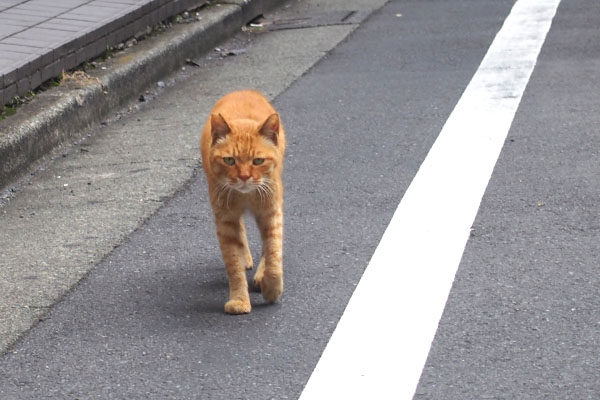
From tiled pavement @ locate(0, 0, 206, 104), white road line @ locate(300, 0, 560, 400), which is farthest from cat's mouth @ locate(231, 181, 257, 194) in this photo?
tiled pavement @ locate(0, 0, 206, 104)

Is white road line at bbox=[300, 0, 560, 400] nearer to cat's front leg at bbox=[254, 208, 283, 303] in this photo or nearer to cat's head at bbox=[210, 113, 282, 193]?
cat's front leg at bbox=[254, 208, 283, 303]

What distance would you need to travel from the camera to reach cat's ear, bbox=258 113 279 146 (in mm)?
4398

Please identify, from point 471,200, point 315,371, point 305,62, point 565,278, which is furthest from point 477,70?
point 315,371

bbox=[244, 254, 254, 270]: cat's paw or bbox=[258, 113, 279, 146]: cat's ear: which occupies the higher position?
bbox=[258, 113, 279, 146]: cat's ear

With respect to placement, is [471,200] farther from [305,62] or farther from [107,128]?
[305,62]

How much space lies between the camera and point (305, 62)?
8.87 metres

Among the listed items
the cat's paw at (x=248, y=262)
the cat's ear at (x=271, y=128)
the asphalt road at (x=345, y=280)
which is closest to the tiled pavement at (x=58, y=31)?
the asphalt road at (x=345, y=280)

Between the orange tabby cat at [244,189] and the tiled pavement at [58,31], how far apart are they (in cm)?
273

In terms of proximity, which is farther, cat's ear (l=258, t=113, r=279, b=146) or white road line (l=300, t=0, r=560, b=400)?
cat's ear (l=258, t=113, r=279, b=146)

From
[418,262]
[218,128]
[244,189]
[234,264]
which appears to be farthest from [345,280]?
[218,128]

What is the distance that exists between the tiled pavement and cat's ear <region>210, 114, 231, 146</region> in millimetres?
2799

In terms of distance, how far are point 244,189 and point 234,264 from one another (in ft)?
1.13

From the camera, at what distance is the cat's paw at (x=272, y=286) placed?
14.5ft

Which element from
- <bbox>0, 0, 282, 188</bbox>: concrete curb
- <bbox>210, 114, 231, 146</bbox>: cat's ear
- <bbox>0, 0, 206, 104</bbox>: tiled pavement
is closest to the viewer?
<bbox>210, 114, 231, 146</bbox>: cat's ear
